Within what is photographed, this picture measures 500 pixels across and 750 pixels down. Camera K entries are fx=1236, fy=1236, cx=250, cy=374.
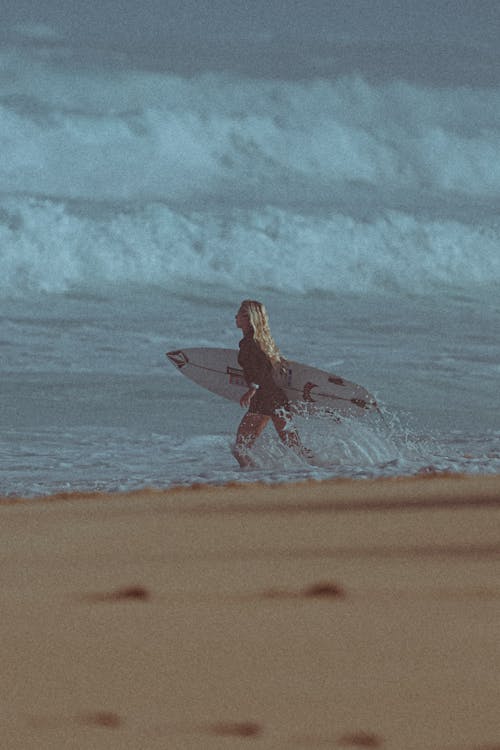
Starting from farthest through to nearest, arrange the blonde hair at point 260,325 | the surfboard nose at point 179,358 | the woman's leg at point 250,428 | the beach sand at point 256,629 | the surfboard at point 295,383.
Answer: the surfboard nose at point 179,358, the surfboard at point 295,383, the woman's leg at point 250,428, the blonde hair at point 260,325, the beach sand at point 256,629

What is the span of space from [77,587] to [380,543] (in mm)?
1799

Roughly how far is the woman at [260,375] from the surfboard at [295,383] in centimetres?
42

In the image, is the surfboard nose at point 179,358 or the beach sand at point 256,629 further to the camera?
the surfboard nose at point 179,358

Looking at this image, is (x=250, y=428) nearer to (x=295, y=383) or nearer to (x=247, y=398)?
(x=247, y=398)

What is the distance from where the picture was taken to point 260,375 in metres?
10.8

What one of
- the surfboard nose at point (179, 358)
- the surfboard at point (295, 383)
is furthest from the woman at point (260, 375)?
the surfboard nose at point (179, 358)

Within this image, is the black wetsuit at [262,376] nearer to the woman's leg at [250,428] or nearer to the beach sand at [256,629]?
the woman's leg at [250,428]

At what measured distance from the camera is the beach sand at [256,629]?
12.5ft

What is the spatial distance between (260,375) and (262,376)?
21mm

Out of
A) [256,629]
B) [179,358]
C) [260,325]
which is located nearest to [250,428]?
[260,325]

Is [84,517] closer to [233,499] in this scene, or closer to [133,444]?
[233,499]

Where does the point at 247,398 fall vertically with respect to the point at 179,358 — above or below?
below

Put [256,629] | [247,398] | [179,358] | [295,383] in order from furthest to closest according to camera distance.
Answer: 1. [179,358]
2. [295,383]
3. [247,398]
4. [256,629]

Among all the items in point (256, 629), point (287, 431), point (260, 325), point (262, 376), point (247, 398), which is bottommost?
point (256, 629)
